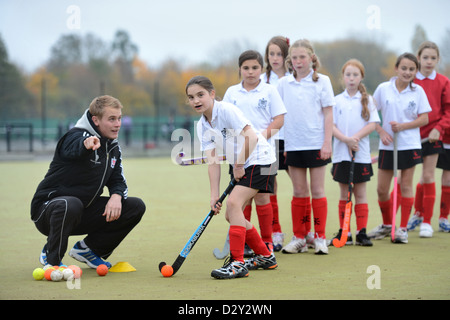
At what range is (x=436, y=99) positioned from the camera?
22.1ft

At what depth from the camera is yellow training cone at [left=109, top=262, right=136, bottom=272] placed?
15.9 feet

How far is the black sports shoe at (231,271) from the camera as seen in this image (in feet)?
14.6

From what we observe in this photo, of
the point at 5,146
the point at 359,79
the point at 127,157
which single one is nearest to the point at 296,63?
the point at 359,79

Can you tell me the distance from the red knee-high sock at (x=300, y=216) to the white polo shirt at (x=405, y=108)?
1269 mm

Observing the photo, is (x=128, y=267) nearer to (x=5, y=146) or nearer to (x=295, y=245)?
(x=295, y=245)

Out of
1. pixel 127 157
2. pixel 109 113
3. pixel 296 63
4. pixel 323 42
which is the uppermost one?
pixel 323 42

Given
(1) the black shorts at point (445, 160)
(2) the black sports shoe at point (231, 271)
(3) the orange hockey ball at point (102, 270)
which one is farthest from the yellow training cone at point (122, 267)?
(1) the black shorts at point (445, 160)

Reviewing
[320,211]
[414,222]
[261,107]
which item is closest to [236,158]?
[261,107]

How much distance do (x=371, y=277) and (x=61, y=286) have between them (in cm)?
209

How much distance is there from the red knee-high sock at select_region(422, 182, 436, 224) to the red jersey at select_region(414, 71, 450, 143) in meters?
0.54

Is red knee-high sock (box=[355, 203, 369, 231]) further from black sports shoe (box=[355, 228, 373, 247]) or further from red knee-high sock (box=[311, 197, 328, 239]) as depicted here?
red knee-high sock (box=[311, 197, 328, 239])

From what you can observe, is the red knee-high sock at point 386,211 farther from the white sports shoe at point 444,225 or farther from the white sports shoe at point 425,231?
the white sports shoe at point 444,225

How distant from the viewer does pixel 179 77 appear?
55938mm
